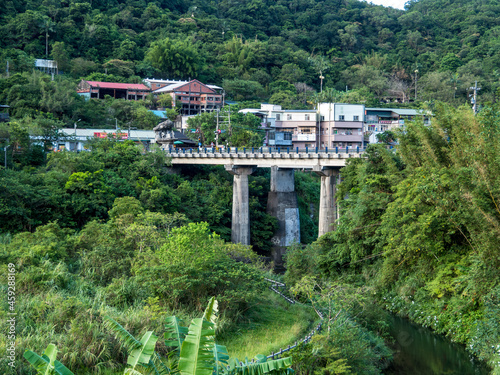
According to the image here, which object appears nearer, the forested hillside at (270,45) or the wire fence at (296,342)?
the wire fence at (296,342)

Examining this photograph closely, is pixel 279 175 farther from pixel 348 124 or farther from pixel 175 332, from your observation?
pixel 175 332

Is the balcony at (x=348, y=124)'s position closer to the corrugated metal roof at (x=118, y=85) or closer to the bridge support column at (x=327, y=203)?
the bridge support column at (x=327, y=203)

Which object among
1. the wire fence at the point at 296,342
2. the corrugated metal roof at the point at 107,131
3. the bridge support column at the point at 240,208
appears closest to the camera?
the wire fence at the point at 296,342

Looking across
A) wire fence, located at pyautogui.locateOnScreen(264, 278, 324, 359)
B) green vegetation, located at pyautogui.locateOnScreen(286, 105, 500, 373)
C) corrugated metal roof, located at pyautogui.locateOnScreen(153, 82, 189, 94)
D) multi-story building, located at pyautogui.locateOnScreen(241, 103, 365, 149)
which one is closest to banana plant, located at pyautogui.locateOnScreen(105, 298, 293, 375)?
wire fence, located at pyautogui.locateOnScreen(264, 278, 324, 359)

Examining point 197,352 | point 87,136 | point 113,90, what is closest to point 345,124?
point 87,136

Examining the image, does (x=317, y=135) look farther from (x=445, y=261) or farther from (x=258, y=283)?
(x=258, y=283)

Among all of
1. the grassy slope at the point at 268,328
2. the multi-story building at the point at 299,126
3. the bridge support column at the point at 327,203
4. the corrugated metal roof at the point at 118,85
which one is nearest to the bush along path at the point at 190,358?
the grassy slope at the point at 268,328
